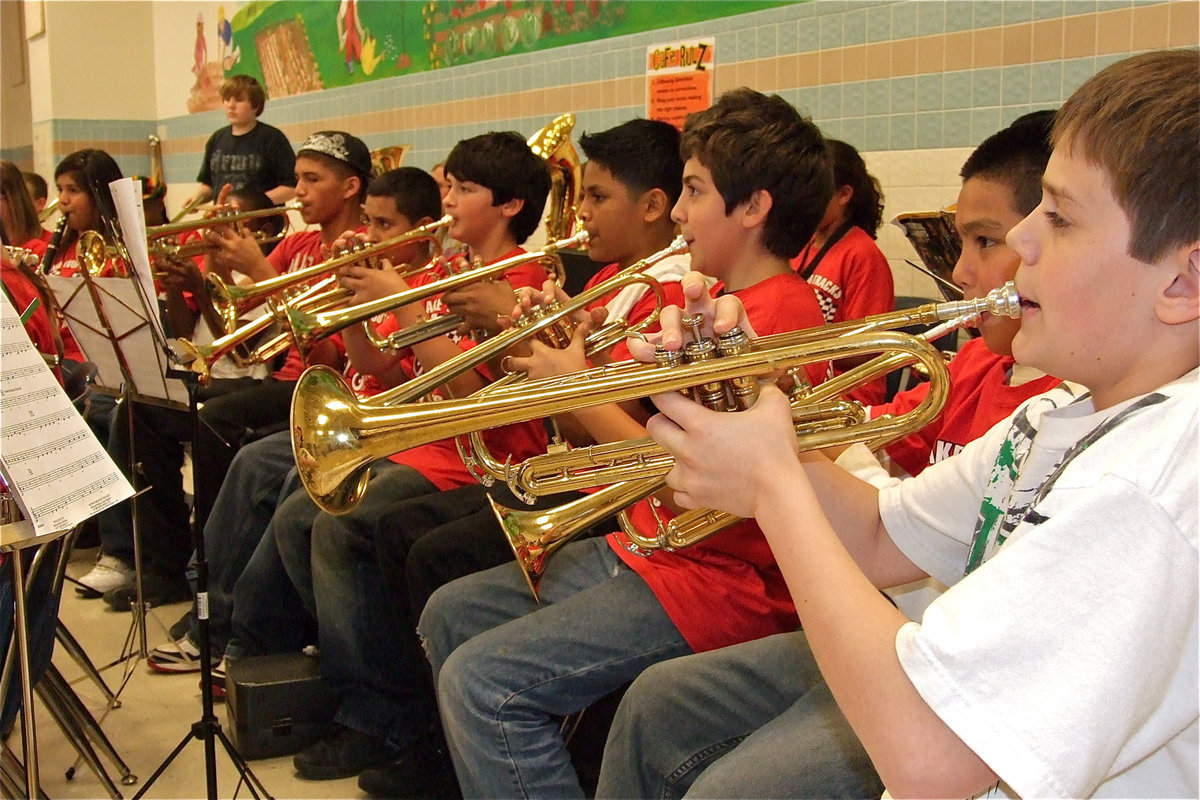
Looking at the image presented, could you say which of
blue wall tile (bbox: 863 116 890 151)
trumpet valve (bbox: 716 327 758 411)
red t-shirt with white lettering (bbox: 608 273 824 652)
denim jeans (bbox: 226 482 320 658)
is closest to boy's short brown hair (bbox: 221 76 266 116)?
denim jeans (bbox: 226 482 320 658)

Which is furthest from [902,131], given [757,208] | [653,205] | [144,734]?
[144,734]

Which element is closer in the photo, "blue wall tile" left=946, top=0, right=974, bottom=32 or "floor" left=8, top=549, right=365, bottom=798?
"floor" left=8, top=549, right=365, bottom=798

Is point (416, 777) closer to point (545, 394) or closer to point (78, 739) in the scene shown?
point (78, 739)

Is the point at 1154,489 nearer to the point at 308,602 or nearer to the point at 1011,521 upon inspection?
the point at 1011,521

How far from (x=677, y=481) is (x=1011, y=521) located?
0.41 meters

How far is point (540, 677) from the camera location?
74.4 inches

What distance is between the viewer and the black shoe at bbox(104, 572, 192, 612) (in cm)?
371

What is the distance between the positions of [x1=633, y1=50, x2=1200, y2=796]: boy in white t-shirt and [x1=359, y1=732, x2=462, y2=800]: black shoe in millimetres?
1559

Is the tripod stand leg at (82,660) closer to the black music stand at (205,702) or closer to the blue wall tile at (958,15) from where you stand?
the black music stand at (205,702)

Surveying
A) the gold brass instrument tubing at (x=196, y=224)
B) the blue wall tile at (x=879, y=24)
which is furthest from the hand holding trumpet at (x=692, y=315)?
the gold brass instrument tubing at (x=196, y=224)

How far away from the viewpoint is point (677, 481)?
1.37m

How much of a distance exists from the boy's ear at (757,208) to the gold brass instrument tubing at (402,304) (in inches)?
25.4

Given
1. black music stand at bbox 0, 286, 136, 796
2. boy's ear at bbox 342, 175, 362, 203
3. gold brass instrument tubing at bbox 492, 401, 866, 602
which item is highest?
boy's ear at bbox 342, 175, 362, 203

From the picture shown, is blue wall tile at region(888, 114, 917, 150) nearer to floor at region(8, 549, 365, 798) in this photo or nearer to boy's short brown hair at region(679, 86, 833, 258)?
boy's short brown hair at region(679, 86, 833, 258)
